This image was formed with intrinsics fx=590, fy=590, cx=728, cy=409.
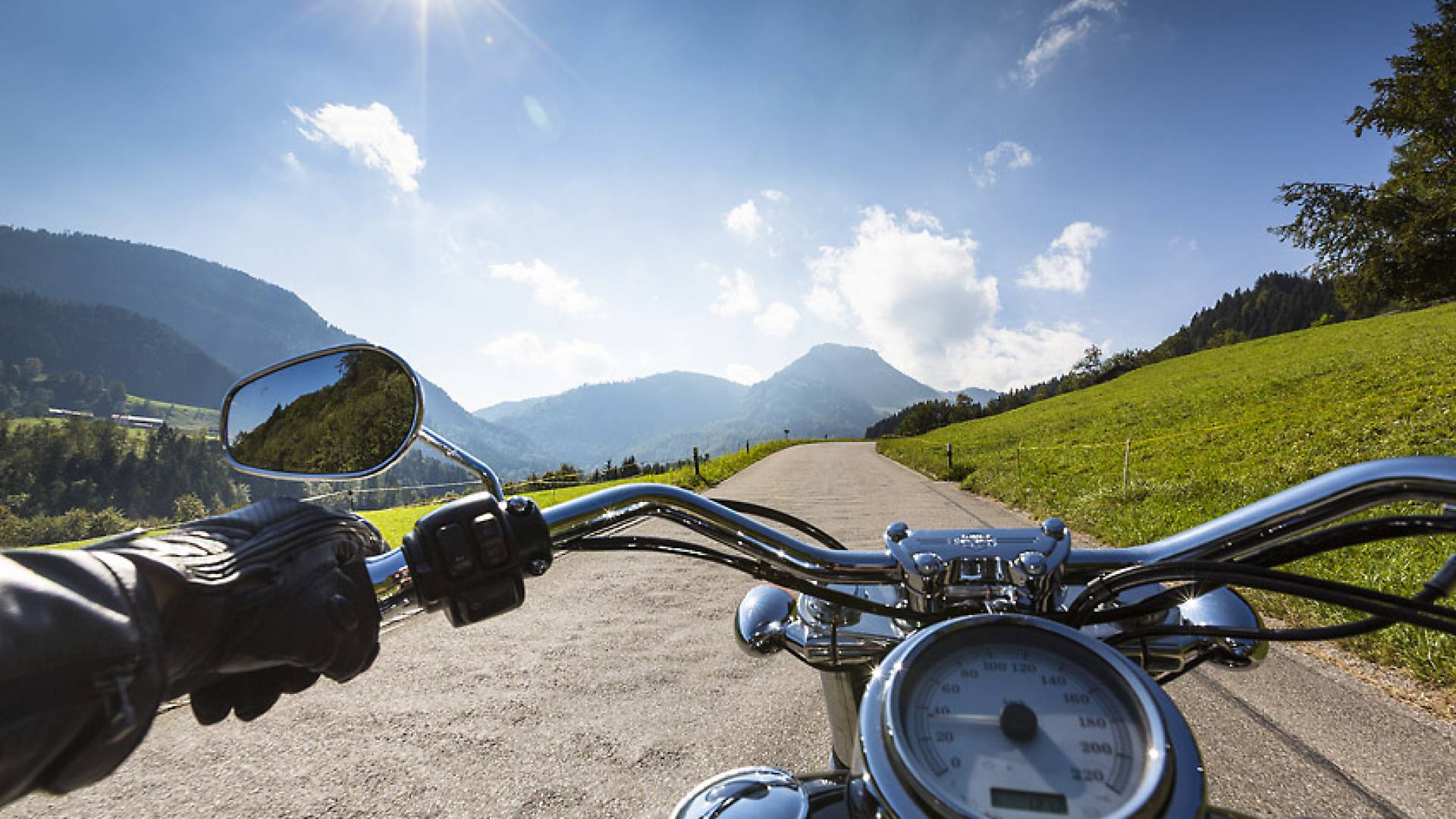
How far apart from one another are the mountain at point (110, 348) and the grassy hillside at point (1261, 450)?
210021 millimetres

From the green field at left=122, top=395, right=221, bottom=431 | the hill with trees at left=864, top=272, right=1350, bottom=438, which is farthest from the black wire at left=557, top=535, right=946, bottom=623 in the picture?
the green field at left=122, top=395, right=221, bottom=431

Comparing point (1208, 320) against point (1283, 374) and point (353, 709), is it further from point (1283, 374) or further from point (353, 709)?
point (353, 709)

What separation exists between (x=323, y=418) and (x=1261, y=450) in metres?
13.3

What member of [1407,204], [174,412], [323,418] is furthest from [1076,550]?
[174,412]

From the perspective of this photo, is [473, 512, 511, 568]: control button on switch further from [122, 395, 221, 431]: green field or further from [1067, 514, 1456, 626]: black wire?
[122, 395, 221, 431]: green field

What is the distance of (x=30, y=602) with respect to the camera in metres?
0.45

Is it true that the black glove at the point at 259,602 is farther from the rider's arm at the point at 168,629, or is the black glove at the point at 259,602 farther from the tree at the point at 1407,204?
the tree at the point at 1407,204

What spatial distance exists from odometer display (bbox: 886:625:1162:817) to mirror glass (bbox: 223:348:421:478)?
111cm

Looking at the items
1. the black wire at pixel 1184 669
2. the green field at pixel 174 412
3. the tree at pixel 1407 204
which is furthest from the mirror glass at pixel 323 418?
the green field at pixel 174 412

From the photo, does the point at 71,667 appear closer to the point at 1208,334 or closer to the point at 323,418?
the point at 323,418

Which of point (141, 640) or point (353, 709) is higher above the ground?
point (141, 640)

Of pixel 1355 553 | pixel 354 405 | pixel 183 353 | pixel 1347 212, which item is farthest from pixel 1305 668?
pixel 183 353

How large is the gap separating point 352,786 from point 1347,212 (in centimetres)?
2031

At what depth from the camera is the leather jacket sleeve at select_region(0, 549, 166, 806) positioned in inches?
17.2
